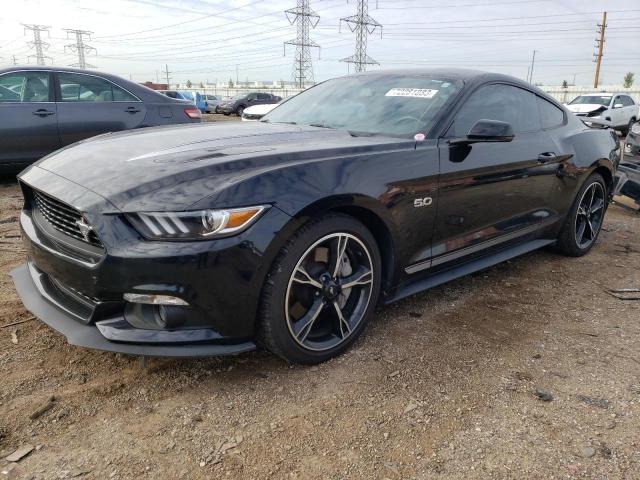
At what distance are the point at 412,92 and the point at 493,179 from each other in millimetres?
749

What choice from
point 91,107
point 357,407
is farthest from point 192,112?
point 357,407

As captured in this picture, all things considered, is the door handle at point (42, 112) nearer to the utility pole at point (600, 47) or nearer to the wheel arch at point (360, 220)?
the wheel arch at point (360, 220)

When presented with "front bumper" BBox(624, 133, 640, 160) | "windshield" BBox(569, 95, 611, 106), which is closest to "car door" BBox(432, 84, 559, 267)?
"front bumper" BBox(624, 133, 640, 160)

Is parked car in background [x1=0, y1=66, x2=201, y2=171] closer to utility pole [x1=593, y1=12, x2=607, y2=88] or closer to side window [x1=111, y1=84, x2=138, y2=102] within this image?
side window [x1=111, y1=84, x2=138, y2=102]

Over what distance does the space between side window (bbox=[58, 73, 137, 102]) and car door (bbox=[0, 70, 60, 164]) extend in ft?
0.53

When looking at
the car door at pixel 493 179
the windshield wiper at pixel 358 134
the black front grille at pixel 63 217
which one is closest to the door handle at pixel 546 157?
the car door at pixel 493 179

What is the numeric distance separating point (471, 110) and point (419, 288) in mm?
1179

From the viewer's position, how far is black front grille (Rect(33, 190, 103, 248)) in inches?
82.1

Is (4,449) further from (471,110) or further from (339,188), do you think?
(471,110)

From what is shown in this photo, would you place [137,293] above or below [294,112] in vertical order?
below

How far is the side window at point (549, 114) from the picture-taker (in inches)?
153

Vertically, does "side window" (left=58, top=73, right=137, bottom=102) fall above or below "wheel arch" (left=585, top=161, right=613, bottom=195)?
above

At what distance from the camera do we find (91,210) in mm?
2041

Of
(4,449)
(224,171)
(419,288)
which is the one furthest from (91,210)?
(419,288)
